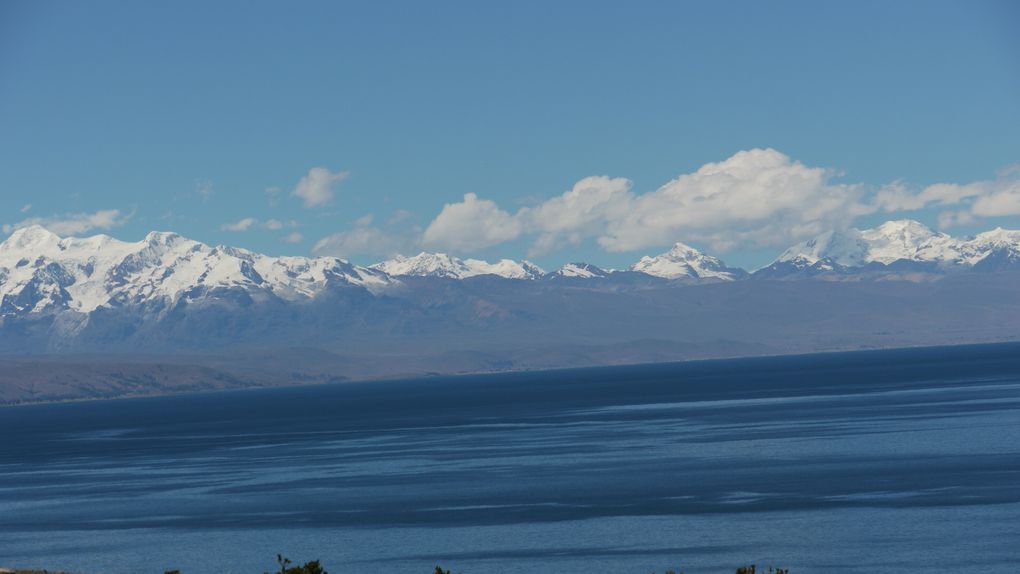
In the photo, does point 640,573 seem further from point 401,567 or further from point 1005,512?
point 1005,512

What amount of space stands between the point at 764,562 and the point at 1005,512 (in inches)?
875

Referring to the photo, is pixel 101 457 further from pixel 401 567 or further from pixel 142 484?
pixel 401 567

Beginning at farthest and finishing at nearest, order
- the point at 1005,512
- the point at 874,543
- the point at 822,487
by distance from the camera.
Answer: the point at 822,487 → the point at 1005,512 → the point at 874,543

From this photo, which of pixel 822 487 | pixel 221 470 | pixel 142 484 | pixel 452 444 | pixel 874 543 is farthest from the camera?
pixel 452 444

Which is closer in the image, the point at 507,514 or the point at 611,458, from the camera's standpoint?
the point at 507,514

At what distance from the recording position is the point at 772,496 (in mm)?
107312

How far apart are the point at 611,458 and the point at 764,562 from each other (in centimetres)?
6256

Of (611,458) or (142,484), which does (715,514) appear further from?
(142,484)

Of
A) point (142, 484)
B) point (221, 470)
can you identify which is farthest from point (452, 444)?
point (142, 484)

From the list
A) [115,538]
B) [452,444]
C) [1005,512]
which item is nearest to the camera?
[1005,512]

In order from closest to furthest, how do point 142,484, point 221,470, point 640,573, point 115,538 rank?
point 640,573 → point 115,538 → point 142,484 → point 221,470

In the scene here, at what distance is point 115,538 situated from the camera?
102688 mm

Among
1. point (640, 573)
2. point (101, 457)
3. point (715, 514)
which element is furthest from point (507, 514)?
point (101, 457)

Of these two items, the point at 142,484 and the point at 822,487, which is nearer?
the point at 822,487
